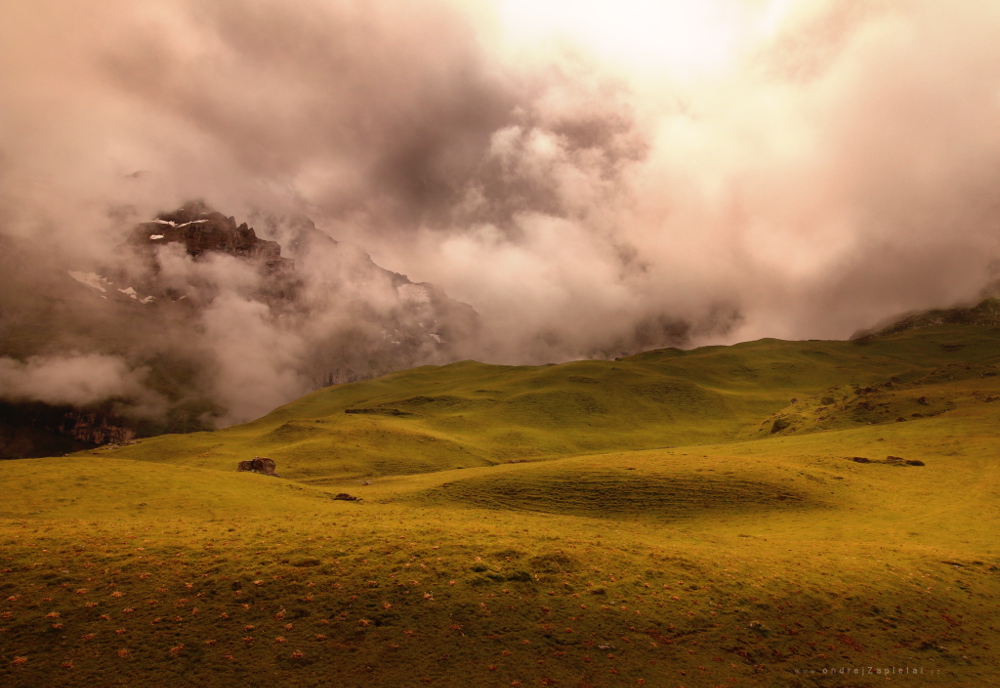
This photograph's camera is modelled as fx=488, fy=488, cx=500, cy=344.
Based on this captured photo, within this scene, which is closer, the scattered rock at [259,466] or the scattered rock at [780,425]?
the scattered rock at [259,466]

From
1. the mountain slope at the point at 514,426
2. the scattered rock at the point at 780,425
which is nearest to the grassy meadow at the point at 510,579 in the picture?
the mountain slope at the point at 514,426

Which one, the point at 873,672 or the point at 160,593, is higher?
the point at 160,593

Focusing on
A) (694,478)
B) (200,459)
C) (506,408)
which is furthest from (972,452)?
(200,459)

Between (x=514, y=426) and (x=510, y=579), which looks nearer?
(x=510, y=579)

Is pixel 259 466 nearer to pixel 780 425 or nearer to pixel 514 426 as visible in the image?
pixel 514 426

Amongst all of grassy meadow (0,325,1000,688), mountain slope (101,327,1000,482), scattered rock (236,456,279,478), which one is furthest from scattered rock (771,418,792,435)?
scattered rock (236,456,279,478)

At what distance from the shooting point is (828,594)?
2778cm

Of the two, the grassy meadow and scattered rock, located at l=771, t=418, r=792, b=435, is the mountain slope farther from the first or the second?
the grassy meadow

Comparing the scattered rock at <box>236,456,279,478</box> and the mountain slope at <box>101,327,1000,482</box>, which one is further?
the mountain slope at <box>101,327,1000,482</box>

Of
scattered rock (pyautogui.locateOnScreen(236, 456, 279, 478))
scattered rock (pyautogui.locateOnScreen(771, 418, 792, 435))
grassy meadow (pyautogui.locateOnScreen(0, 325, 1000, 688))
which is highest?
scattered rock (pyautogui.locateOnScreen(771, 418, 792, 435))

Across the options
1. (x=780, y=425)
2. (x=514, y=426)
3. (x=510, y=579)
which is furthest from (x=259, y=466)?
(x=780, y=425)

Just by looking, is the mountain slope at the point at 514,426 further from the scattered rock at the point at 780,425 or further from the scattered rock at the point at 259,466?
the scattered rock at the point at 259,466

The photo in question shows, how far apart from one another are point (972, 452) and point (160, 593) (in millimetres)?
94669

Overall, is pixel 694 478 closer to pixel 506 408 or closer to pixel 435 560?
pixel 435 560
